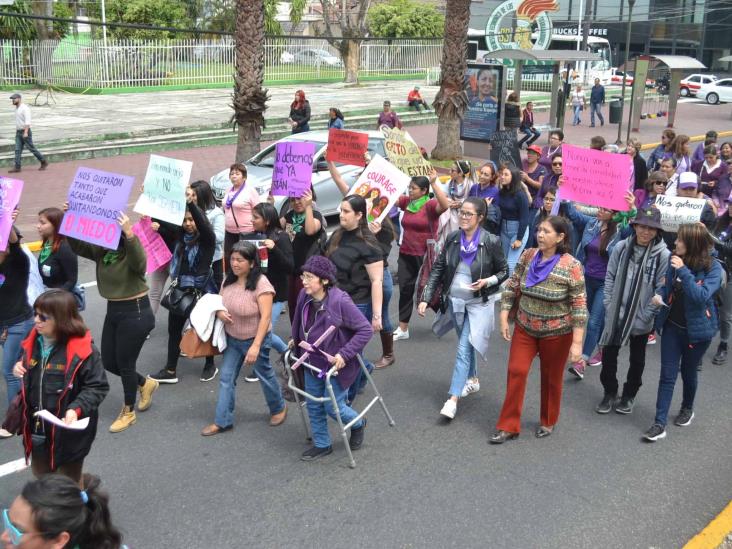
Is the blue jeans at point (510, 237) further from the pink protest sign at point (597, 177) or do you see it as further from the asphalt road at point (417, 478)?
the asphalt road at point (417, 478)

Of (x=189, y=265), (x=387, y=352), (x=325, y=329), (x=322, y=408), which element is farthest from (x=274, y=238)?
(x=322, y=408)

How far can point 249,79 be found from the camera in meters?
16.1

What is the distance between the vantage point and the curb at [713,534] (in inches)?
190

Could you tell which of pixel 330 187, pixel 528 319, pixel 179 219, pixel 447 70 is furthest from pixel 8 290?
pixel 447 70

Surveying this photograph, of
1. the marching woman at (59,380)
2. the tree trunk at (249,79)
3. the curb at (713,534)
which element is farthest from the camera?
the tree trunk at (249,79)

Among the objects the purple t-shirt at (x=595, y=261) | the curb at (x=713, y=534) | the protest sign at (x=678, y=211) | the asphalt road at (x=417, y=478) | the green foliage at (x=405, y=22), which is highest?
the green foliage at (x=405, y=22)

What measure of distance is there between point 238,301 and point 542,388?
2.28m

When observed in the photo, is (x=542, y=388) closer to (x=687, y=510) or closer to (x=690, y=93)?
(x=687, y=510)

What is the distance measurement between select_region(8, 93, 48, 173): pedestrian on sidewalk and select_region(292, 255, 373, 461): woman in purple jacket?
1377 cm

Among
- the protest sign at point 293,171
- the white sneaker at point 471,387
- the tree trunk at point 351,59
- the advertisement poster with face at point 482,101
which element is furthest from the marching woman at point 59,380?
the tree trunk at point 351,59

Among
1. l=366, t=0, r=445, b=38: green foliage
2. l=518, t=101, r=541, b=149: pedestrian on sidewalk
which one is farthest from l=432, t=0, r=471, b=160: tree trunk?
l=366, t=0, r=445, b=38: green foliage

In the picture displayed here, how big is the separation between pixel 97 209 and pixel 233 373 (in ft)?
4.96

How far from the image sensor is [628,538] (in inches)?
194

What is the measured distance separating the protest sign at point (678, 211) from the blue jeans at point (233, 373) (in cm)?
351
